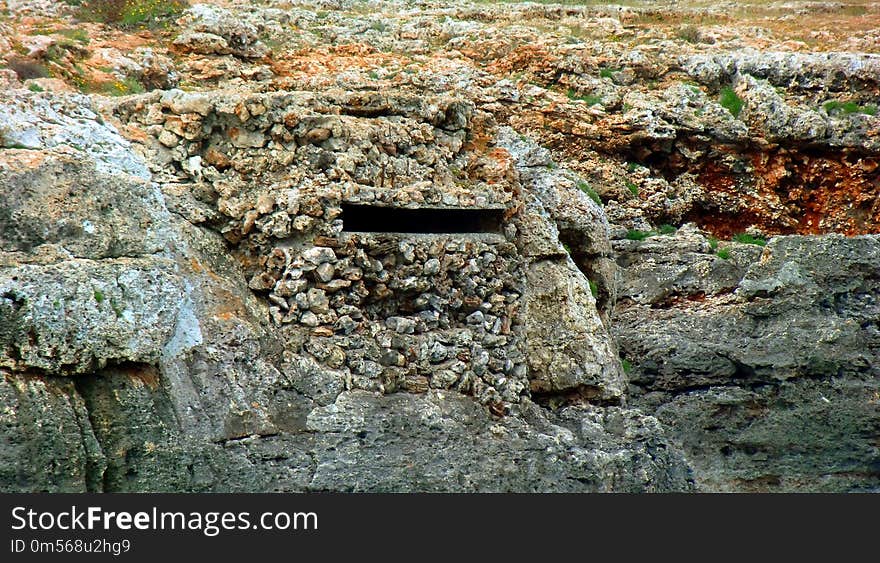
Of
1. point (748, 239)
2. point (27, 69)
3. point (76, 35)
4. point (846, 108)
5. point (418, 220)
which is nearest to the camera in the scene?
point (418, 220)

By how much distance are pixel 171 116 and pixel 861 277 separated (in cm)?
1014

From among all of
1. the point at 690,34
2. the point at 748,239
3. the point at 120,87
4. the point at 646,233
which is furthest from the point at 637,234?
the point at 120,87

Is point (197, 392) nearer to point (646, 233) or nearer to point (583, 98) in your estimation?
point (646, 233)

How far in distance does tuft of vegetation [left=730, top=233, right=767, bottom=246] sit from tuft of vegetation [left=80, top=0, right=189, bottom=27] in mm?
10595

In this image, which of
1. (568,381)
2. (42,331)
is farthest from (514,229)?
(42,331)

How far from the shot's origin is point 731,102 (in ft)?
69.1

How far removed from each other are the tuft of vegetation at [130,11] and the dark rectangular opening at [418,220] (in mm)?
7505

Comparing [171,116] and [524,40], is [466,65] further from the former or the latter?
[171,116]

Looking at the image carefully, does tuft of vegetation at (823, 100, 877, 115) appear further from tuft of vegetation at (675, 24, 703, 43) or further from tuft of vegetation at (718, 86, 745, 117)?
tuft of vegetation at (675, 24, 703, 43)

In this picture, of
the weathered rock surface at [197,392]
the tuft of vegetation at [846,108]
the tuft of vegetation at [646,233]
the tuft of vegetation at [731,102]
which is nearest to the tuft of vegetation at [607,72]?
the tuft of vegetation at [731,102]

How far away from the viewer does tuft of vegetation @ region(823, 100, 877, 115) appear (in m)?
21.0

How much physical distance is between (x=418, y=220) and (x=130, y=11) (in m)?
8.08

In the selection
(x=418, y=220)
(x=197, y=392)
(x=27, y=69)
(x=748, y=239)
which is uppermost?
(x=27, y=69)

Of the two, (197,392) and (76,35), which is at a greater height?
(76,35)
